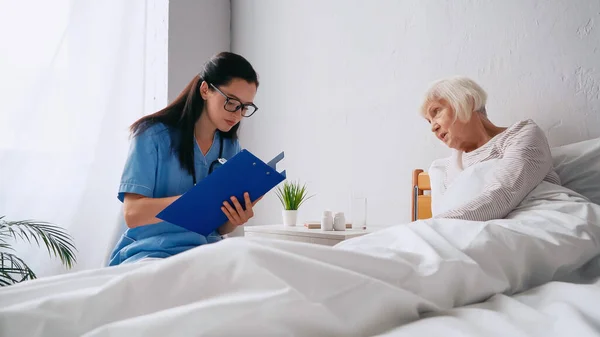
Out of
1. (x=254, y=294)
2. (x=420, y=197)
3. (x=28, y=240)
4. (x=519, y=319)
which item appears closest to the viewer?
(x=254, y=294)

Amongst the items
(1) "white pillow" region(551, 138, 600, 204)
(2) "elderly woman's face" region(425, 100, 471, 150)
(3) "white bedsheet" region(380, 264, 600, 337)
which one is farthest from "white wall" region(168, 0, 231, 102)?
(3) "white bedsheet" region(380, 264, 600, 337)

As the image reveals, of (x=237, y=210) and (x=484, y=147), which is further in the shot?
(x=484, y=147)

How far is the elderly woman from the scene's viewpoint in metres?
1.26

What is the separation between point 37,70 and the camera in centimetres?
238

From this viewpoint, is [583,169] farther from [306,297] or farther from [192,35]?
[192,35]

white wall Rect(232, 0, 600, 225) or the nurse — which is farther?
white wall Rect(232, 0, 600, 225)

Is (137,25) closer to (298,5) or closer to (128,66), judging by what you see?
(128,66)

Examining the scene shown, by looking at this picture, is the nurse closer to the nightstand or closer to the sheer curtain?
the nightstand

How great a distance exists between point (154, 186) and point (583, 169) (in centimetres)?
138

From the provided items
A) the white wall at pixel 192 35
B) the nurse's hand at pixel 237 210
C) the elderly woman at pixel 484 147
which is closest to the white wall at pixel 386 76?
the white wall at pixel 192 35

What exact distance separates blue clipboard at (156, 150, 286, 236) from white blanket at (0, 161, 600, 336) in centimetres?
49

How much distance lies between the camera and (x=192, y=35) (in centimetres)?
296

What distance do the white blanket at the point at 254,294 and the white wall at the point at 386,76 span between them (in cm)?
130

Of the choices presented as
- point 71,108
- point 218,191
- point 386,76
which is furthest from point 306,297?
point 71,108
